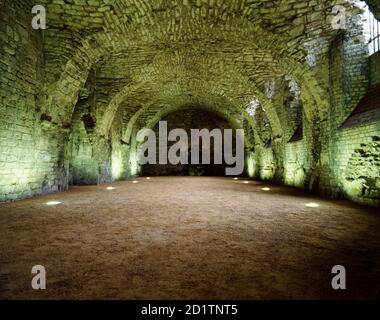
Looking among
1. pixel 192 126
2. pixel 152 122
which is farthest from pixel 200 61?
pixel 192 126

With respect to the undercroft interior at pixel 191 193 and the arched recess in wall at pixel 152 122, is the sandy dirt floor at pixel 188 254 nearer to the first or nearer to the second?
the undercroft interior at pixel 191 193

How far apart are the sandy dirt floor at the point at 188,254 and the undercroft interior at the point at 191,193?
0.02m

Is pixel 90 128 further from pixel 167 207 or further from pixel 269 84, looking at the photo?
pixel 269 84

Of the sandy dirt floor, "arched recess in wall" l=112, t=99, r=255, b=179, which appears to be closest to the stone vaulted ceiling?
the sandy dirt floor

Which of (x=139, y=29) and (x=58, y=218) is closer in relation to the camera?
(x=58, y=218)

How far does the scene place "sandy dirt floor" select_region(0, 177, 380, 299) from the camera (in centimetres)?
165

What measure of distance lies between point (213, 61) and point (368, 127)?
556cm

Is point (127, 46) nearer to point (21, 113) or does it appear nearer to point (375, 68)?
point (21, 113)

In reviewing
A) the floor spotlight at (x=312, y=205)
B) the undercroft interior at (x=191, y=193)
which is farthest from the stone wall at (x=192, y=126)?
the floor spotlight at (x=312, y=205)

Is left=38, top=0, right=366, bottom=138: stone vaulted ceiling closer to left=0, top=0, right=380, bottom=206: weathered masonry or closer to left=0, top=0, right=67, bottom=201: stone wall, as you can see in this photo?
left=0, top=0, right=380, bottom=206: weathered masonry

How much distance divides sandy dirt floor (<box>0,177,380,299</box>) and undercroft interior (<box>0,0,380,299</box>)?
17 millimetres

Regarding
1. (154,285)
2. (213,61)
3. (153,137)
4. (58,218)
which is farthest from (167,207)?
(153,137)

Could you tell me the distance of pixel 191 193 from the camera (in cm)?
712

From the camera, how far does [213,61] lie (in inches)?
344
